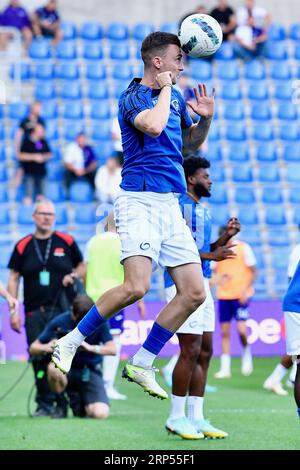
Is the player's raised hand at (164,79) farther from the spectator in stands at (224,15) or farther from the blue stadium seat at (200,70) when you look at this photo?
the spectator in stands at (224,15)

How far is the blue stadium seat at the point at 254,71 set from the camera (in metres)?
23.0

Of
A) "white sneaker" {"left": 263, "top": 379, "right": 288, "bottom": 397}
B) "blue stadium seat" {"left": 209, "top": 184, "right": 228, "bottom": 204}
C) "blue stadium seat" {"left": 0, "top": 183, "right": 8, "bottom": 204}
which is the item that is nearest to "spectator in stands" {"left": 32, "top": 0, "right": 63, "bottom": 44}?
"blue stadium seat" {"left": 0, "top": 183, "right": 8, "bottom": 204}

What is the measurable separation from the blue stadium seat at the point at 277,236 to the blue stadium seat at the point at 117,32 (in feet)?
19.9

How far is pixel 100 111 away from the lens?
844 inches

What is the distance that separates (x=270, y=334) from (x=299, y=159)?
5.75 meters

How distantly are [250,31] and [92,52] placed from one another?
345 centimetres

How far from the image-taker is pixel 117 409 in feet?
38.9

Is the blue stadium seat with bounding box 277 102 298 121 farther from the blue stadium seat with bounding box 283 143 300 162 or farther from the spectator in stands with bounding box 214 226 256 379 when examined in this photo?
the spectator in stands with bounding box 214 226 256 379

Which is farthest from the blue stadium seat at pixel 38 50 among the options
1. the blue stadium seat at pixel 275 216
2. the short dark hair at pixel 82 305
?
the short dark hair at pixel 82 305

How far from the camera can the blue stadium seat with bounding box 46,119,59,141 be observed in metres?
20.5

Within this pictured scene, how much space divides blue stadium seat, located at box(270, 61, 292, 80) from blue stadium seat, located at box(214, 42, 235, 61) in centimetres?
93

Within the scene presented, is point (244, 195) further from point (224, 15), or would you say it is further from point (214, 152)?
point (224, 15)
